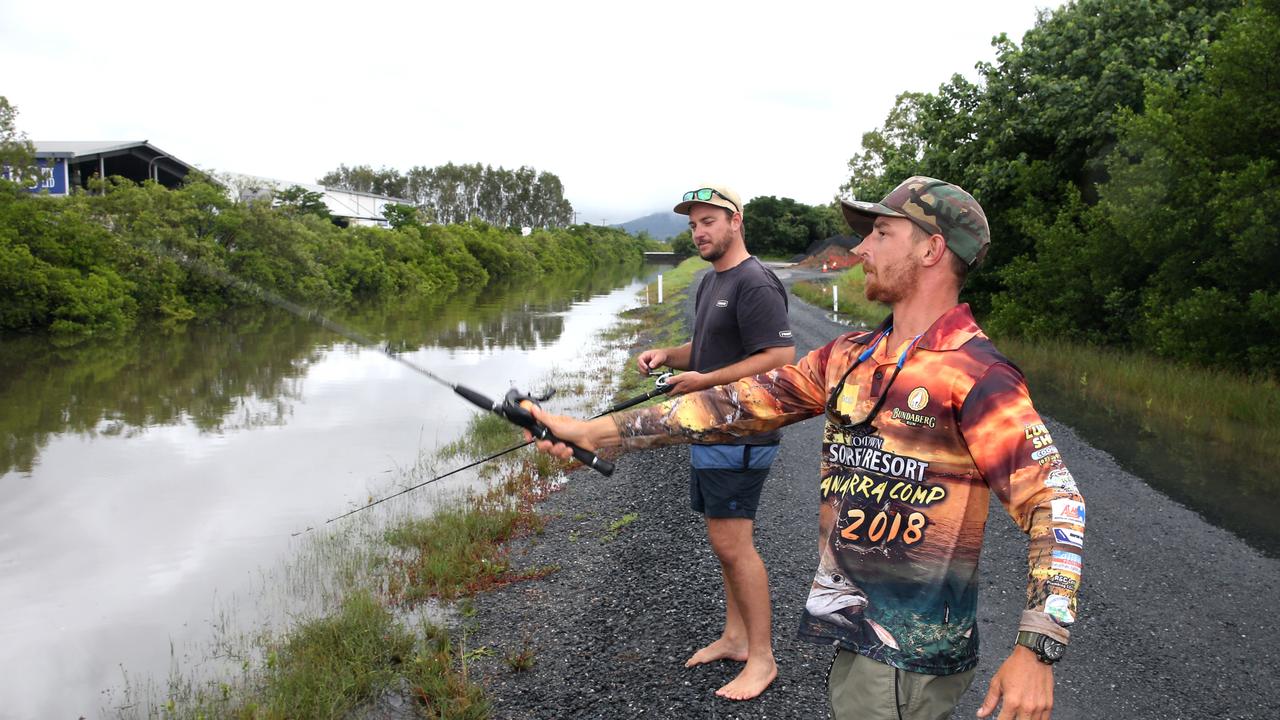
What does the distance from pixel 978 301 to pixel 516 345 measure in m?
12.2

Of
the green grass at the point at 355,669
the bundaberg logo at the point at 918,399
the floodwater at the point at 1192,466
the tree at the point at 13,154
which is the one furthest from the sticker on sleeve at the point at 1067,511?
the tree at the point at 13,154

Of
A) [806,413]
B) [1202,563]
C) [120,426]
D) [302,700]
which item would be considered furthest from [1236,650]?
[120,426]

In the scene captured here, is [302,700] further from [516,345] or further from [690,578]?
[516,345]

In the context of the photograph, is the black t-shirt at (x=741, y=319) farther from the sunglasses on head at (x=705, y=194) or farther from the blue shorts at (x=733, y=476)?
the sunglasses on head at (x=705, y=194)

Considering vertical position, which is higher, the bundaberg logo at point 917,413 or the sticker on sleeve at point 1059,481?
the bundaberg logo at point 917,413

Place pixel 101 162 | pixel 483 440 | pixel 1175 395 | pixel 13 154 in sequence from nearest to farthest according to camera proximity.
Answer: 1. pixel 1175 395
2. pixel 483 440
3. pixel 13 154
4. pixel 101 162

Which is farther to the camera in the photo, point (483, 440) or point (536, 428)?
point (483, 440)

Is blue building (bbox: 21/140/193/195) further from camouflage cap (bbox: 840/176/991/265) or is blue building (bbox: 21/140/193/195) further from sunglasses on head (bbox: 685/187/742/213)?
camouflage cap (bbox: 840/176/991/265)

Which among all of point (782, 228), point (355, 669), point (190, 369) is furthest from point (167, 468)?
point (782, 228)

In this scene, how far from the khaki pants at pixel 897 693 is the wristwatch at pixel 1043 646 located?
0.34 meters

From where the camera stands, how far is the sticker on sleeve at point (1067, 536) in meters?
1.84

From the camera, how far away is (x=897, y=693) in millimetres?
2129

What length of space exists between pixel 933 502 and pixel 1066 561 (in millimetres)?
329

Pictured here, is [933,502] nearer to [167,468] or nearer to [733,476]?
[733,476]
